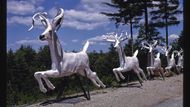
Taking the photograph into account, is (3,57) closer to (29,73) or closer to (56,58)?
(56,58)

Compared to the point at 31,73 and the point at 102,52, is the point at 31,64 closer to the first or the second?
the point at 31,73

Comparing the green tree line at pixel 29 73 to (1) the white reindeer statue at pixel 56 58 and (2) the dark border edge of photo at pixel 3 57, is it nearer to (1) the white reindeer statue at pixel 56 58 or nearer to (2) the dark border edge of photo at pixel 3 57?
(1) the white reindeer statue at pixel 56 58

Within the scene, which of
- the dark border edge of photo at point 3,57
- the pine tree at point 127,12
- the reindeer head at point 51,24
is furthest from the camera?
the pine tree at point 127,12

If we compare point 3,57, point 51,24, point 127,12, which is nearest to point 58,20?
point 51,24

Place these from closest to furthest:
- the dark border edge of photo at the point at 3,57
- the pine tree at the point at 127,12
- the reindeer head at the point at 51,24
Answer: the dark border edge of photo at the point at 3,57 < the reindeer head at the point at 51,24 < the pine tree at the point at 127,12

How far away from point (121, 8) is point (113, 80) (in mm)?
12665

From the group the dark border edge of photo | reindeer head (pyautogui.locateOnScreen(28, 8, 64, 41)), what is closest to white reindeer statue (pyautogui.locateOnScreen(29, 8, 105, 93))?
reindeer head (pyautogui.locateOnScreen(28, 8, 64, 41))

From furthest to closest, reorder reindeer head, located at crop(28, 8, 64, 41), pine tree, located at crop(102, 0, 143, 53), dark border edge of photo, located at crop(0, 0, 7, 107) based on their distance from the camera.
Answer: pine tree, located at crop(102, 0, 143, 53), reindeer head, located at crop(28, 8, 64, 41), dark border edge of photo, located at crop(0, 0, 7, 107)

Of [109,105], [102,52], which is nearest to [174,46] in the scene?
[102,52]

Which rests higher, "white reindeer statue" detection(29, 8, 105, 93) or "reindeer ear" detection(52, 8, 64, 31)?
"reindeer ear" detection(52, 8, 64, 31)

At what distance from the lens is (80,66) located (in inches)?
635

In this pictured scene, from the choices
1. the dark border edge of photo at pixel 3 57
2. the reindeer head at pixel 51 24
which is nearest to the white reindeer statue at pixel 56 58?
the reindeer head at pixel 51 24

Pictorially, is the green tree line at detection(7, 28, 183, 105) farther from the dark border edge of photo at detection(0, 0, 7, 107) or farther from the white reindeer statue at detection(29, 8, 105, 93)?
the dark border edge of photo at detection(0, 0, 7, 107)

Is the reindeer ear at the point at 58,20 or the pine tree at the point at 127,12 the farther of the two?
the pine tree at the point at 127,12
